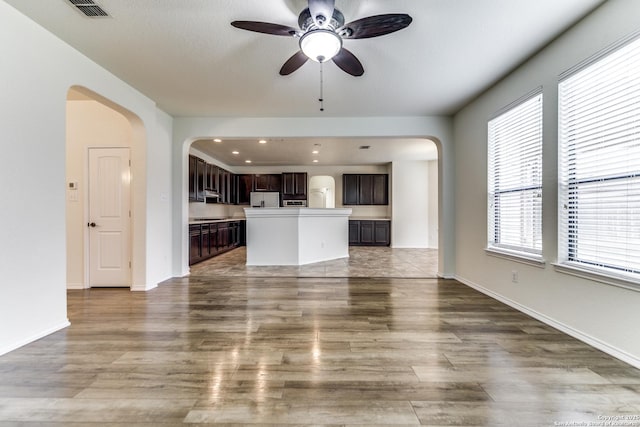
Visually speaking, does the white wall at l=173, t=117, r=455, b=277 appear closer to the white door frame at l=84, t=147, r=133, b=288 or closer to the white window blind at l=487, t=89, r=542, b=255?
the white door frame at l=84, t=147, r=133, b=288

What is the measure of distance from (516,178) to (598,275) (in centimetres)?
131

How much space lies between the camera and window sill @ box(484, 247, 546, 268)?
108 inches

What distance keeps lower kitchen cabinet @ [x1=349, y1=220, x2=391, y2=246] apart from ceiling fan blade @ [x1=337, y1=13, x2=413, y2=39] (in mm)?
6707

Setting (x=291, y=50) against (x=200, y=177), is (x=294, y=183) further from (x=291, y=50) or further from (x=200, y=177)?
(x=291, y=50)

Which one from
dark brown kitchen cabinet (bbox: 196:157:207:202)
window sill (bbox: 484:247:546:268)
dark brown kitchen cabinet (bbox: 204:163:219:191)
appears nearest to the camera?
window sill (bbox: 484:247:546:268)

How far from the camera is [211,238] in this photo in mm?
6324

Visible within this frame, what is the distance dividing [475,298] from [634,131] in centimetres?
222

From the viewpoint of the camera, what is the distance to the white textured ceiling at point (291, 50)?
6.94ft

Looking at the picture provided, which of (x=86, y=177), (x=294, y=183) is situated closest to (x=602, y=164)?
(x=86, y=177)

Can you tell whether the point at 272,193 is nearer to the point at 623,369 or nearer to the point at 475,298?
the point at 475,298

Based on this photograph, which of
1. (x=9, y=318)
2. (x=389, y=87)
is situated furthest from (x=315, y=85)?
(x=9, y=318)

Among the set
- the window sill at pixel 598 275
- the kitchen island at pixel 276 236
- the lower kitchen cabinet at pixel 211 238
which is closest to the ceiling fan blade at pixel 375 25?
the window sill at pixel 598 275

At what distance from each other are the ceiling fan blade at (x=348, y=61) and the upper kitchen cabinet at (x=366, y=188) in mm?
6257

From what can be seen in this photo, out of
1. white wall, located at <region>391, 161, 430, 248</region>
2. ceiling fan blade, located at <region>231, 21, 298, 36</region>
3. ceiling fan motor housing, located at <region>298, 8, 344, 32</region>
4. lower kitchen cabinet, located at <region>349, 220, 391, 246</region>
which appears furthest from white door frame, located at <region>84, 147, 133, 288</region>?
white wall, located at <region>391, 161, 430, 248</region>
